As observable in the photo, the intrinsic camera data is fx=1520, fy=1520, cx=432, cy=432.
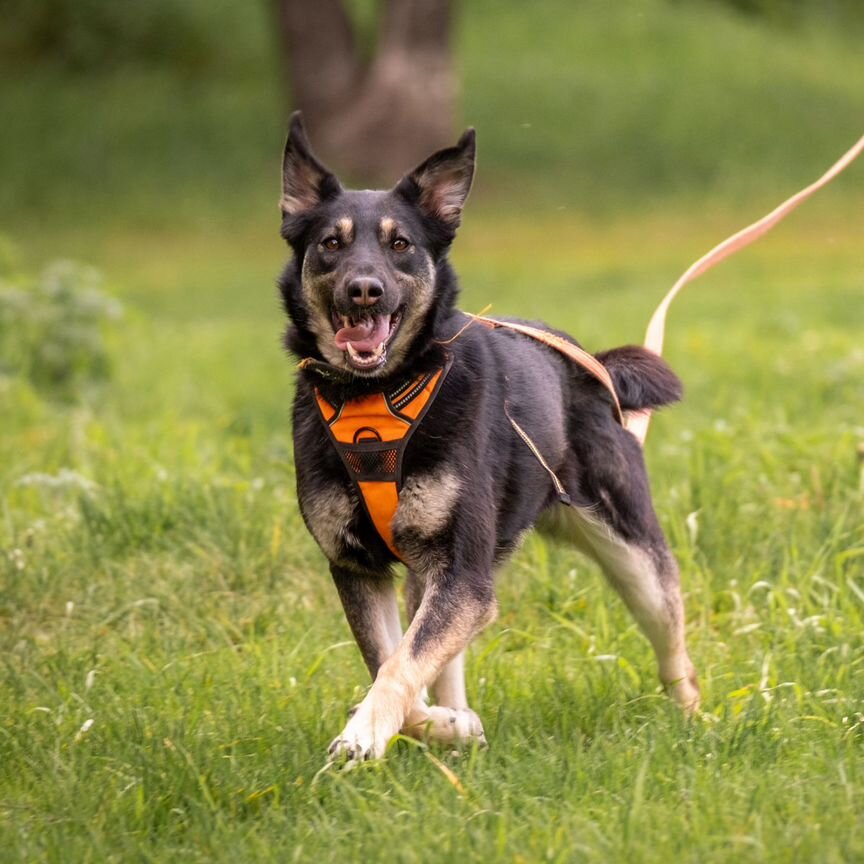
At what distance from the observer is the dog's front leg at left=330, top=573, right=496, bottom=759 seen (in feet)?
12.8

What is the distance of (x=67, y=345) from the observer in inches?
388

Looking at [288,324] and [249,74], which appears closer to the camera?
[288,324]

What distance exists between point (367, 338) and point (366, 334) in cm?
1

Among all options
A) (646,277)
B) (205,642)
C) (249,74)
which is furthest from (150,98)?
(205,642)

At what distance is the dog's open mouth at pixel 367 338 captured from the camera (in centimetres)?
425

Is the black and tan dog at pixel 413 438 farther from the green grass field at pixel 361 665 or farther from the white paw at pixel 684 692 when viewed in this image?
the green grass field at pixel 361 665

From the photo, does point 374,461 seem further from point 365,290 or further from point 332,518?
point 365,290

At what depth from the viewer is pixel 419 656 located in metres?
4.04

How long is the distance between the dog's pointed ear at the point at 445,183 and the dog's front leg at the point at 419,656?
3.70 feet

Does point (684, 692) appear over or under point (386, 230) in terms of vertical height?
under

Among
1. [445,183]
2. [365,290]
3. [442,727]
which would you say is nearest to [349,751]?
[442,727]

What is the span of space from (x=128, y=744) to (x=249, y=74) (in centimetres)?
2527

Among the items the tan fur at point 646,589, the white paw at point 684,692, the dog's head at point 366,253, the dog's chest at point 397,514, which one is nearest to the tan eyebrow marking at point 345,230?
the dog's head at point 366,253

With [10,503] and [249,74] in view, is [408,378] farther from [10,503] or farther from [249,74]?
[249,74]
